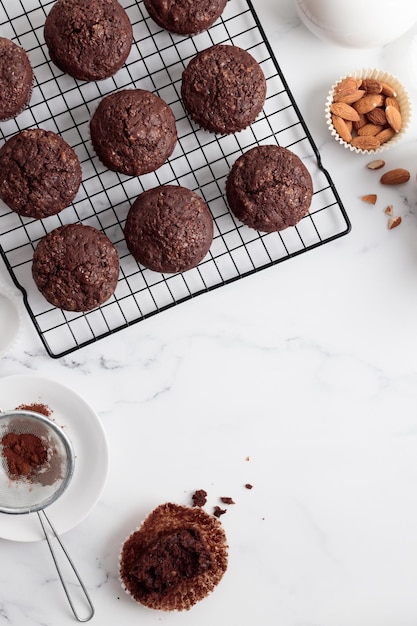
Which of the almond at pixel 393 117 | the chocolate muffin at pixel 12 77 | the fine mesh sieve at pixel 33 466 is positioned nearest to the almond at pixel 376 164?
the almond at pixel 393 117

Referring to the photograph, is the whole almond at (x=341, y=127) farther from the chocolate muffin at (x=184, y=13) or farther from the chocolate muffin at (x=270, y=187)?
the chocolate muffin at (x=184, y=13)

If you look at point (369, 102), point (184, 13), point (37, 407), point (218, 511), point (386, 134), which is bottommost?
point (218, 511)

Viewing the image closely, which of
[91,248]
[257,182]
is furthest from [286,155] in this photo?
[91,248]

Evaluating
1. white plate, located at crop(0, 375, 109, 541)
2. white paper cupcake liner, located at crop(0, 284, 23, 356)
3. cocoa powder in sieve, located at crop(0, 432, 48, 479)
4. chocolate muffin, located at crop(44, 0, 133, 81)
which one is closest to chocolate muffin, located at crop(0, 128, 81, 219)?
chocolate muffin, located at crop(44, 0, 133, 81)

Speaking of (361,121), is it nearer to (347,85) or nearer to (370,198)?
(347,85)

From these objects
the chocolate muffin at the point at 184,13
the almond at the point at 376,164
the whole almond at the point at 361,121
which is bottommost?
the almond at the point at 376,164

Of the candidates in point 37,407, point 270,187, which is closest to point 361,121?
point 270,187
